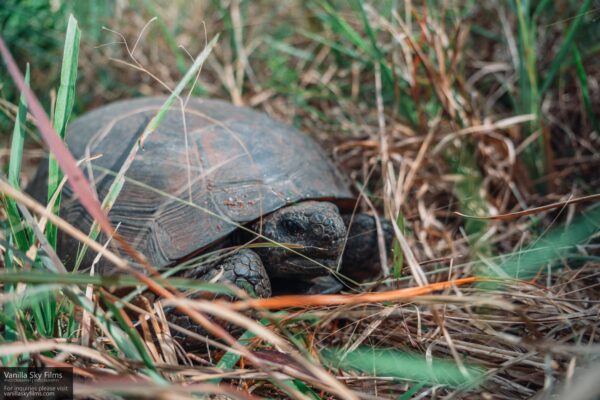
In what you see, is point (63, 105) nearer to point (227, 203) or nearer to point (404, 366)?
point (227, 203)

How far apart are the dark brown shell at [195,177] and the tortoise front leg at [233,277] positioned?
105 millimetres

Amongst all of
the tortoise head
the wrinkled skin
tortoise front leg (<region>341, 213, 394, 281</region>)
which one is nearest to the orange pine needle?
the wrinkled skin

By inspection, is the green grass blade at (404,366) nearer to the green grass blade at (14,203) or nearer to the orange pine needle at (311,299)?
the orange pine needle at (311,299)

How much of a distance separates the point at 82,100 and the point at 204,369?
2806 millimetres

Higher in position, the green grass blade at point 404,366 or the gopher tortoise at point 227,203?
the gopher tortoise at point 227,203

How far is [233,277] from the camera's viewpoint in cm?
182

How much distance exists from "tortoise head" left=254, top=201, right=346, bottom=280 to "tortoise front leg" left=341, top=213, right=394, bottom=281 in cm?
28

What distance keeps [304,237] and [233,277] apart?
13.2 inches

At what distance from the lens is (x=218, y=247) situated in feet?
6.58

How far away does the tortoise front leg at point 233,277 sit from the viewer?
5.86 feet

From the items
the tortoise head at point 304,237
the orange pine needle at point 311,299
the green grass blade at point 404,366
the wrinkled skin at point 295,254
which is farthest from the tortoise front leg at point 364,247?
the orange pine needle at point 311,299

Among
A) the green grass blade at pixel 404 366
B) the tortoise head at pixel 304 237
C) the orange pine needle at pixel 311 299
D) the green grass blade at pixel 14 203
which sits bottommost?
the green grass blade at pixel 404 366

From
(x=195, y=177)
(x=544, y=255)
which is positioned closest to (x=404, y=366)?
(x=544, y=255)

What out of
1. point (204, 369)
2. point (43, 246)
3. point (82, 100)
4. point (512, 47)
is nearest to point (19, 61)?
point (82, 100)
